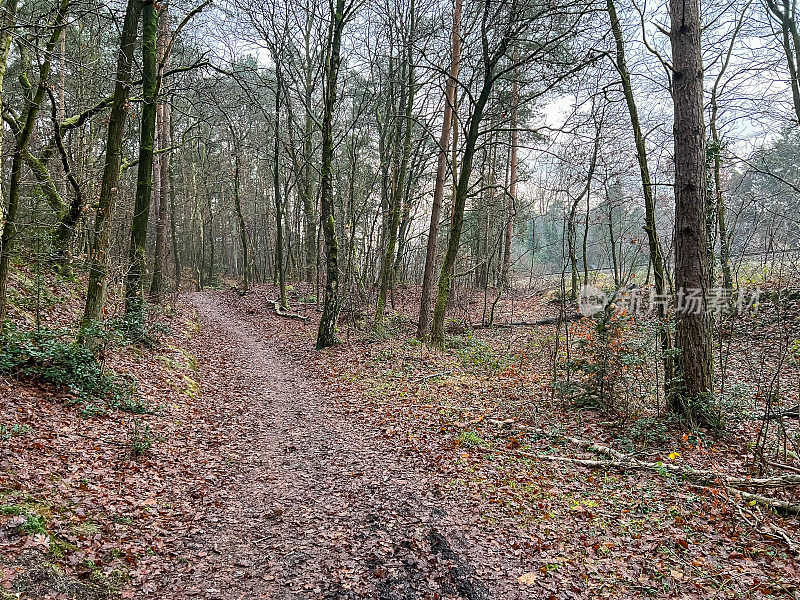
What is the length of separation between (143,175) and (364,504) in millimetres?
8841

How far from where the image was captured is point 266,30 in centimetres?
1636

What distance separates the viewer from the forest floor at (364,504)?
12.4 ft

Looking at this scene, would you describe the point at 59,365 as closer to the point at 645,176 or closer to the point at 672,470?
the point at 672,470

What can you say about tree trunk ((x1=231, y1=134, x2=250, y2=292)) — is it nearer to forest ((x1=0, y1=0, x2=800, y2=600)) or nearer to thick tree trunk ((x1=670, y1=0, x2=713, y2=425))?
forest ((x1=0, y1=0, x2=800, y2=600))

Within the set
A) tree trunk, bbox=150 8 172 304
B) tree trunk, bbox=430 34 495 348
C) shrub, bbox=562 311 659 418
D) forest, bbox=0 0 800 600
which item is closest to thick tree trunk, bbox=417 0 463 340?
forest, bbox=0 0 800 600

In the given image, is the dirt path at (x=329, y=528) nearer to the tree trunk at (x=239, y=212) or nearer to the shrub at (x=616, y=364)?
the shrub at (x=616, y=364)

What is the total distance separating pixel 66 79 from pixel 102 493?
17.5 metres

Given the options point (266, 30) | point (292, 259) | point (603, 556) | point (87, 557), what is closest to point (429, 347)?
point (603, 556)

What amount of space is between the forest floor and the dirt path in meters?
0.02

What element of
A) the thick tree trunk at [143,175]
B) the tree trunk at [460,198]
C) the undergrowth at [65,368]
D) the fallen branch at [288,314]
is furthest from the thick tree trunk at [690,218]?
the fallen branch at [288,314]

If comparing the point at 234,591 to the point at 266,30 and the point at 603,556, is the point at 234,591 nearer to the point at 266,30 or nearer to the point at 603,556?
the point at 603,556

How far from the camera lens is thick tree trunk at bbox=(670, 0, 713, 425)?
6520 millimetres

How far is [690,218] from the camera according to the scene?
21.6 feet

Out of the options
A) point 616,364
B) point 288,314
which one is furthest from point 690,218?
point 288,314
